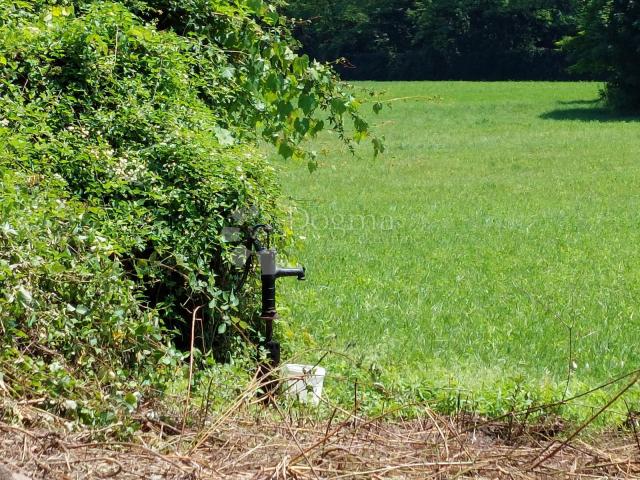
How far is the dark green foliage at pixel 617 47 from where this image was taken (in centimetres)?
3638

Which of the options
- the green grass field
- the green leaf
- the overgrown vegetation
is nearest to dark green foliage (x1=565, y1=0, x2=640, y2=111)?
the green grass field

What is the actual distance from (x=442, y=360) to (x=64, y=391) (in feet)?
10.4

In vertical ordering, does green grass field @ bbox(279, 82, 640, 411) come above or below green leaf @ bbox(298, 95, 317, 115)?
below

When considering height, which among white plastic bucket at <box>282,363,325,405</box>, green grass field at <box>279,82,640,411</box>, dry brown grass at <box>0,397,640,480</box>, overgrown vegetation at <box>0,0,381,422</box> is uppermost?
overgrown vegetation at <box>0,0,381,422</box>

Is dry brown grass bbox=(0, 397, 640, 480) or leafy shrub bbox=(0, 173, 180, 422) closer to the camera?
dry brown grass bbox=(0, 397, 640, 480)

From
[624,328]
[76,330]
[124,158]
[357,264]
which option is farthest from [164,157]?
[357,264]

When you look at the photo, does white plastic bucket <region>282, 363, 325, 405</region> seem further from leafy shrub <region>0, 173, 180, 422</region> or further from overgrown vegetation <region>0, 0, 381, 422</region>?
leafy shrub <region>0, 173, 180, 422</region>

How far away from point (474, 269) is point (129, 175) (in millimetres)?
5315

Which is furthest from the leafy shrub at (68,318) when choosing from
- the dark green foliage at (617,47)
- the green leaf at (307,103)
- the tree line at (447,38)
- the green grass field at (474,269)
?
the tree line at (447,38)

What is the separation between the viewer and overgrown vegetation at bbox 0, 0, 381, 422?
4.60 m

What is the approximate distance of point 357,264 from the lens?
34.7 feet

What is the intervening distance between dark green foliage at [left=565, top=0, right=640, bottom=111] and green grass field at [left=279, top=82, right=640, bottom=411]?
12885 millimetres

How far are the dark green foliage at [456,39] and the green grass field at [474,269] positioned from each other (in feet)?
144

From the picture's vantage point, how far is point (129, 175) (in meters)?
5.72
